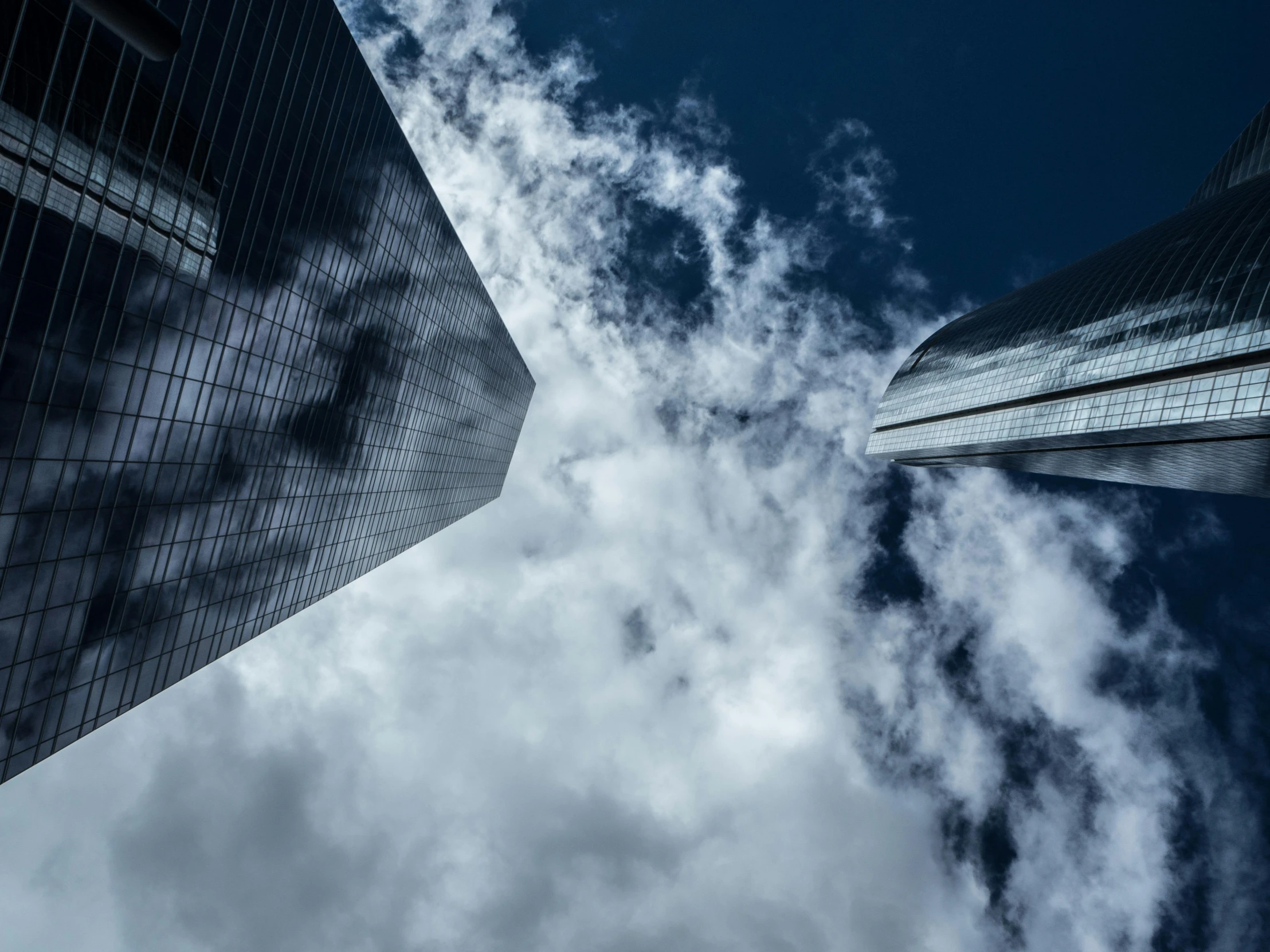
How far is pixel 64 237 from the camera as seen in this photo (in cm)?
2747

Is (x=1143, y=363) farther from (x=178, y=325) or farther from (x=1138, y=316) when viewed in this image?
(x=178, y=325)

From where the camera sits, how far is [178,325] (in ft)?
117

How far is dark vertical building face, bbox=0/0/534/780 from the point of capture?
88.6ft

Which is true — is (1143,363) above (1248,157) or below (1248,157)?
below

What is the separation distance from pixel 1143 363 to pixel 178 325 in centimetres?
10406

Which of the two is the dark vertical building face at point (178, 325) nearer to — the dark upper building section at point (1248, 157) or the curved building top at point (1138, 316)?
the curved building top at point (1138, 316)

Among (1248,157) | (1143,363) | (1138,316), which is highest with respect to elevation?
(1248,157)

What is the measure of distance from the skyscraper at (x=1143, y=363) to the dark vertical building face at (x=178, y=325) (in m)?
87.5

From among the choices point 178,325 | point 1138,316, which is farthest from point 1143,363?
point 178,325

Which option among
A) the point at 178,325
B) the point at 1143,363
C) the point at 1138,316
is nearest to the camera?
the point at 178,325

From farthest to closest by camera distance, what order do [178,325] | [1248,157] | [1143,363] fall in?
[1248,157] → [1143,363] → [178,325]

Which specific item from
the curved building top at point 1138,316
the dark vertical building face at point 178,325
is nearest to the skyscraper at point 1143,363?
the curved building top at point 1138,316

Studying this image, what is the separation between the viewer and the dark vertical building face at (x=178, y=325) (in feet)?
88.6

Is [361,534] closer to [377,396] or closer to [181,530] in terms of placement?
[377,396]
